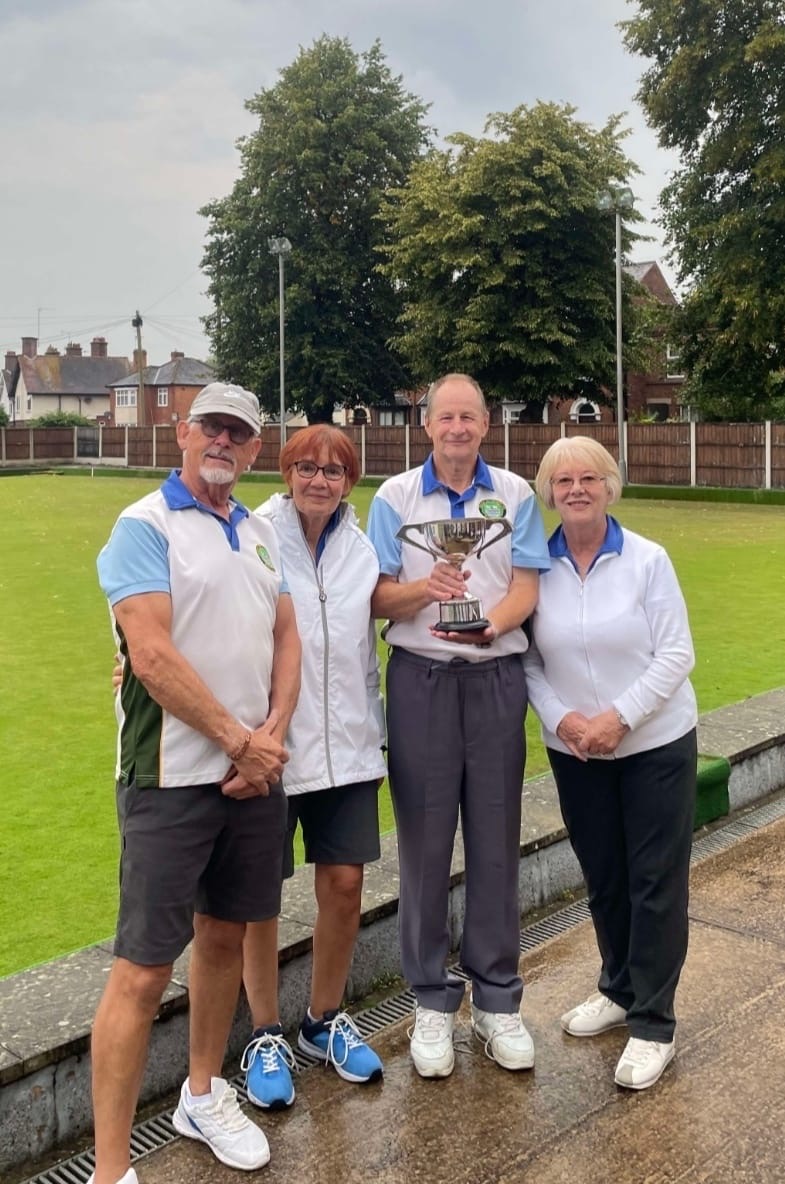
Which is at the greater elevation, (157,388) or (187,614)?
(157,388)

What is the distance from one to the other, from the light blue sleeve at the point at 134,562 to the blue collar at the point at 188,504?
Answer: 0.32ft

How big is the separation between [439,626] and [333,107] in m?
45.8

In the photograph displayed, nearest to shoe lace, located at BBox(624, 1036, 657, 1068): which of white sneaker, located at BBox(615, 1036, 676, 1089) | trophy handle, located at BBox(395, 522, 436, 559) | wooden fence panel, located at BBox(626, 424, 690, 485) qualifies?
white sneaker, located at BBox(615, 1036, 676, 1089)

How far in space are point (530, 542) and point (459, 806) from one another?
80cm

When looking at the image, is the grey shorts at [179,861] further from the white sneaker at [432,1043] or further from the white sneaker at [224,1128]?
the white sneaker at [432,1043]

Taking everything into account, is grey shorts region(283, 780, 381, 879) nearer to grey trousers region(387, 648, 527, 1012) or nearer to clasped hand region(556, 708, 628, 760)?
grey trousers region(387, 648, 527, 1012)

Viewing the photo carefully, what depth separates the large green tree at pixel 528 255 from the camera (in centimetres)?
3575

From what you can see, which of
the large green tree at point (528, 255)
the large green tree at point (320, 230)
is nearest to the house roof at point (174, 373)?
the large green tree at point (320, 230)

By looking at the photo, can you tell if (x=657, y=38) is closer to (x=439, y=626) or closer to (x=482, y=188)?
(x=482, y=188)

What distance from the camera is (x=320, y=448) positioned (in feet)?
10.2

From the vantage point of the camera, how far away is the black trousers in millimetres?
3170

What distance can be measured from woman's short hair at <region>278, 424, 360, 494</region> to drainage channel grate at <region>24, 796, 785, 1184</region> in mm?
1583

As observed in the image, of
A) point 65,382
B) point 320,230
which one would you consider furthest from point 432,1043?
point 65,382

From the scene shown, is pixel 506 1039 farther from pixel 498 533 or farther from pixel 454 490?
pixel 454 490
